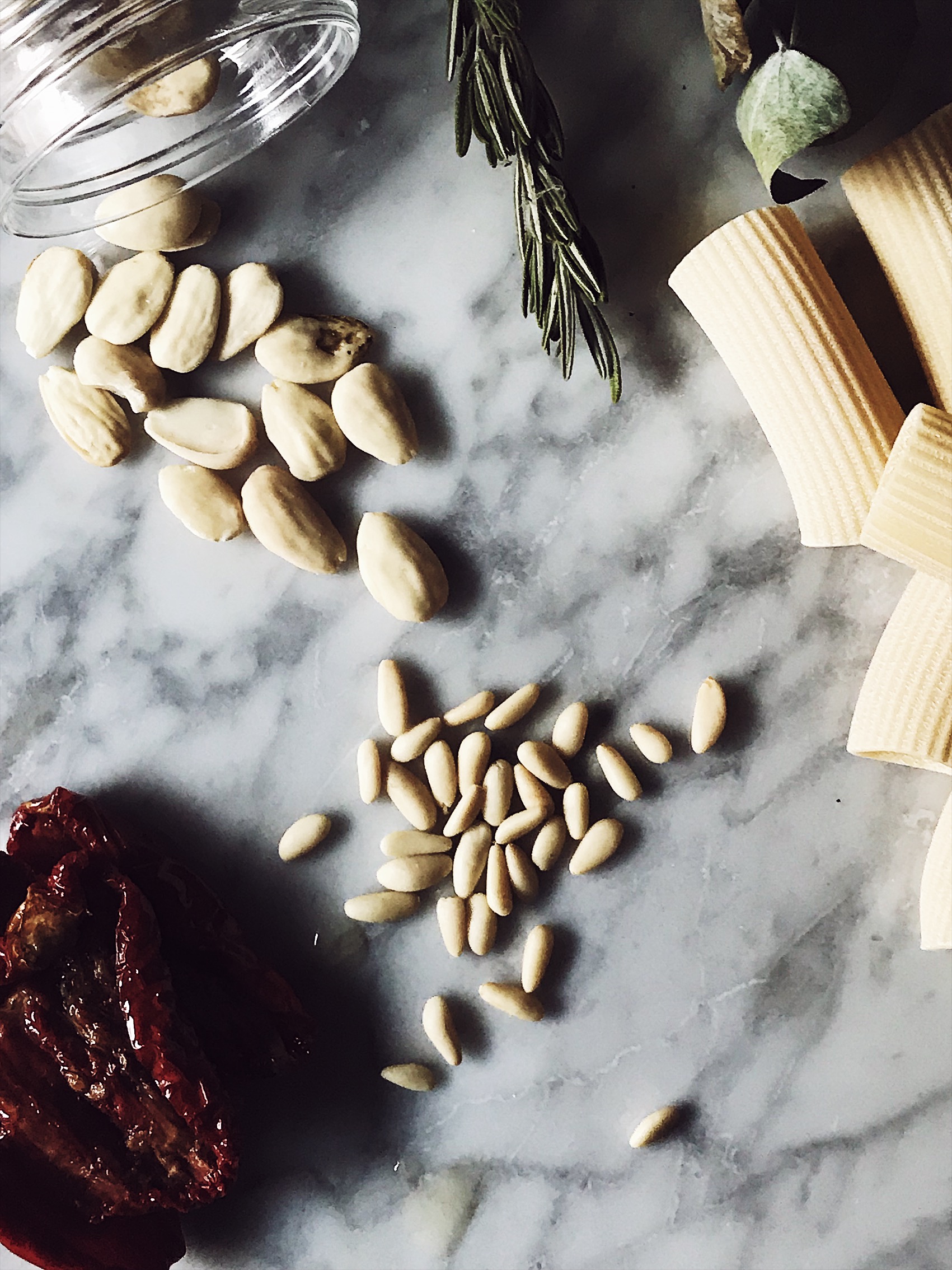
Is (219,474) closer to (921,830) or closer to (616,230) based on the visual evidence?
(616,230)

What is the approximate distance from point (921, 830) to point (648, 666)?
0.23 meters

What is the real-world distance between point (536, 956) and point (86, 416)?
0.51 meters

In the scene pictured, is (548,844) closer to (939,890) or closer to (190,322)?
(939,890)

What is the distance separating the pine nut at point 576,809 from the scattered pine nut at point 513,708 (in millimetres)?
66

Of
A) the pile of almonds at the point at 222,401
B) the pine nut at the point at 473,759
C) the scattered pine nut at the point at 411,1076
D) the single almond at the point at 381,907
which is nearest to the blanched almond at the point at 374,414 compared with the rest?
the pile of almonds at the point at 222,401

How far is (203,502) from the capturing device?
0.77 meters

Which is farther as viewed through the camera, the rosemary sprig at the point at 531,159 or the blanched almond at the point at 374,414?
the blanched almond at the point at 374,414

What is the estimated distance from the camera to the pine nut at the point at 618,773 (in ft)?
2.53

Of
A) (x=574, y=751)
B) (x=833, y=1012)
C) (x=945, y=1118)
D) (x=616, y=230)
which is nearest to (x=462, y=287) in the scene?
(x=616, y=230)

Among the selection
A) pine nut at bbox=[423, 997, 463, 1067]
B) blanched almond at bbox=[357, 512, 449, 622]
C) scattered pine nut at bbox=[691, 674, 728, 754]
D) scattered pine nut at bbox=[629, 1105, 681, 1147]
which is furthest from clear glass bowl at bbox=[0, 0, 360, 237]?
scattered pine nut at bbox=[629, 1105, 681, 1147]

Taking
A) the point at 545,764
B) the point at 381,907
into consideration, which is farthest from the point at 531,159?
the point at 381,907

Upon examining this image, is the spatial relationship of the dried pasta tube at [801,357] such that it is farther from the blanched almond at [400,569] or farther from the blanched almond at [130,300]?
the blanched almond at [130,300]

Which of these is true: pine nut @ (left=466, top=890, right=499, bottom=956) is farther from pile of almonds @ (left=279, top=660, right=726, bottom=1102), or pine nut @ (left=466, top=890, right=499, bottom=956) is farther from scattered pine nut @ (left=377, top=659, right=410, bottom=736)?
scattered pine nut @ (left=377, top=659, right=410, bottom=736)

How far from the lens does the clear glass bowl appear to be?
0.62 meters
